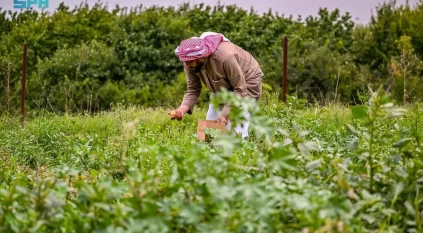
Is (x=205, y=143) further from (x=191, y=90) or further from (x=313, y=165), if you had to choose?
(x=191, y=90)

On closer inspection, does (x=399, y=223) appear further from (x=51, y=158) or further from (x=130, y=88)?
(x=130, y=88)

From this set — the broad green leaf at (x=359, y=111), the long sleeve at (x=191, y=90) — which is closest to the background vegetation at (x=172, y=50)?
the long sleeve at (x=191, y=90)

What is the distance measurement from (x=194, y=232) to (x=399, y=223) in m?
0.85

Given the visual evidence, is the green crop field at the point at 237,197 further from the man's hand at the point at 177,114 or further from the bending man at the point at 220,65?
the man's hand at the point at 177,114

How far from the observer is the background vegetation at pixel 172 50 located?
20.3 metres

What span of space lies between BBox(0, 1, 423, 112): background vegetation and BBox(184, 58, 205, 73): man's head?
1160cm

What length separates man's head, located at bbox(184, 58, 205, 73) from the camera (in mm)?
6930

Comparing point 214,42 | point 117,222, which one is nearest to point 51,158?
→ point 214,42

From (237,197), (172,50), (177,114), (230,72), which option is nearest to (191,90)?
(177,114)

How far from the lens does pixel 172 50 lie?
2209 cm

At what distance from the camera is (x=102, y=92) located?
20.3 m

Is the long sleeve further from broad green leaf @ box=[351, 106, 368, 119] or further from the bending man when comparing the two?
broad green leaf @ box=[351, 106, 368, 119]

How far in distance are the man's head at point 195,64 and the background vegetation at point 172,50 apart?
11.6m

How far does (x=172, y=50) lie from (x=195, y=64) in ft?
49.9
